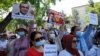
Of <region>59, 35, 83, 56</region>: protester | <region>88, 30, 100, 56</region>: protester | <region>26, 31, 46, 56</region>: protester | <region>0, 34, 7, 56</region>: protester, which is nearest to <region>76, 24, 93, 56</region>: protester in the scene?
<region>88, 30, 100, 56</region>: protester

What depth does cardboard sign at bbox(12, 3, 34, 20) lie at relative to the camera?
8759 millimetres

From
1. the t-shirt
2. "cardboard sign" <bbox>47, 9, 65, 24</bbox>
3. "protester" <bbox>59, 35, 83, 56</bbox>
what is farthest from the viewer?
"cardboard sign" <bbox>47, 9, 65, 24</bbox>

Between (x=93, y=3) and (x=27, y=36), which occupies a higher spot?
(x=27, y=36)

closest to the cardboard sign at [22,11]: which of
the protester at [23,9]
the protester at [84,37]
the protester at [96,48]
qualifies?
the protester at [23,9]

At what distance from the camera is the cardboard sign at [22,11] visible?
8759 mm

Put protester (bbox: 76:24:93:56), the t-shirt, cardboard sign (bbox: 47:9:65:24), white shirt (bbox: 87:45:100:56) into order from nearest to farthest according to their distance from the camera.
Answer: the t-shirt
white shirt (bbox: 87:45:100:56)
protester (bbox: 76:24:93:56)
cardboard sign (bbox: 47:9:65:24)

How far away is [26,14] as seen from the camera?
29.4 ft

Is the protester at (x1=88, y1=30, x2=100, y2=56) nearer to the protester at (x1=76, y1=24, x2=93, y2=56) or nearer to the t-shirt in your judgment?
the protester at (x1=76, y1=24, x2=93, y2=56)

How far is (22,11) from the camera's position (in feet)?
29.2

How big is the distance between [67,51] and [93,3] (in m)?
38.9

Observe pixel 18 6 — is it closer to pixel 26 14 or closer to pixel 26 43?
pixel 26 14

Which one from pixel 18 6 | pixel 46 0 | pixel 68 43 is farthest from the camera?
pixel 46 0

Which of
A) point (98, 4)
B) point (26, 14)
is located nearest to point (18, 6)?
point (26, 14)

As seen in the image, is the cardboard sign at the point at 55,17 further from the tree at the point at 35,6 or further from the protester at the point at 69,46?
the protester at the point at 69,46
